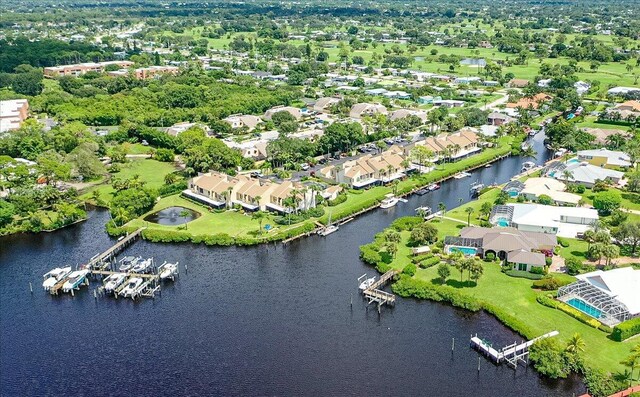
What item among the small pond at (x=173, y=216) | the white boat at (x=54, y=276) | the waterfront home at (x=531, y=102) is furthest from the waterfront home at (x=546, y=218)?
the waterfront home at (x=531, y=102)

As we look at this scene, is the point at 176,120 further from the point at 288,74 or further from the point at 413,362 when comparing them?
the point at 413,362

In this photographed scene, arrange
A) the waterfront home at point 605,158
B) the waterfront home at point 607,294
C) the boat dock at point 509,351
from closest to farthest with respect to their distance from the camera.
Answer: the boat dock at point 509,351
the waterfront home at point 607,294
the waterfront home at point 605,158

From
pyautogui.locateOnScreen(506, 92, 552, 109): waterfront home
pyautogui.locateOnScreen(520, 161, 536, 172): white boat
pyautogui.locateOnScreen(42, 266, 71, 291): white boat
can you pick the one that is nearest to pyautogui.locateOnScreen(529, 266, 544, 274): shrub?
pyautogui.locateOnScreen(520, 161, 536, 172): white boat

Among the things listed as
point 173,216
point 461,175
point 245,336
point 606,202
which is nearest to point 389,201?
point 461,175

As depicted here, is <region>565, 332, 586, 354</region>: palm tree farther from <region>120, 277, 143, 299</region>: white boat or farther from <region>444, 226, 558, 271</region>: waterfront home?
<region>120, 277, 143, 299</region>: white boat

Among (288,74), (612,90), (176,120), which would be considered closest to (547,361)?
(176,120)

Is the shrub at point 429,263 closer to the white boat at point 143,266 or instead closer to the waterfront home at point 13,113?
the white boat at point 143,266

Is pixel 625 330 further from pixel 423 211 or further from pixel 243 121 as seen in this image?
pixel 243 121
